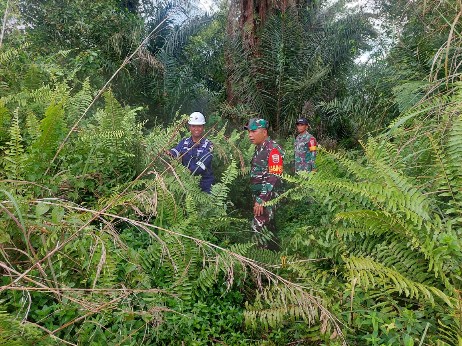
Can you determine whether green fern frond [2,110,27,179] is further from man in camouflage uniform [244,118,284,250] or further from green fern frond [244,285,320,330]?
man in camouflage uniform [244,118,284,250]

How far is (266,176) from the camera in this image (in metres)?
4.41

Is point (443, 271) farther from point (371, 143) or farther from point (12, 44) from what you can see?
point (12, 44)

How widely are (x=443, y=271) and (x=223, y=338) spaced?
4.45 ft

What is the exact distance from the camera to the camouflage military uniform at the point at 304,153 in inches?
233

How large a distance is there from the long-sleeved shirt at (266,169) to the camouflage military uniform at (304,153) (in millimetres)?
1373

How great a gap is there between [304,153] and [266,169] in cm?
173

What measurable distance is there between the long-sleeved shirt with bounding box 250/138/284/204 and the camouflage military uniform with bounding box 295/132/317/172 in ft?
4.51

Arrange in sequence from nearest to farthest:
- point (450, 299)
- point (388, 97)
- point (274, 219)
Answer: point (450, 299) < point (274, 219) < point (388, 97)

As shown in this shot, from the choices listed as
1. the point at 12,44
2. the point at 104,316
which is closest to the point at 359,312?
the point at 104,316

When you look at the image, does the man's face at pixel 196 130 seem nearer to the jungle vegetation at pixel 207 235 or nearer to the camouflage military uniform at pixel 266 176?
the jungle vegetation at pixel 207 235

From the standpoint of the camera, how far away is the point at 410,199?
245 cm

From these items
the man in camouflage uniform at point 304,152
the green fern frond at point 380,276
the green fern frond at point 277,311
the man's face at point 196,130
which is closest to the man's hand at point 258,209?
the man's face at point 196,130

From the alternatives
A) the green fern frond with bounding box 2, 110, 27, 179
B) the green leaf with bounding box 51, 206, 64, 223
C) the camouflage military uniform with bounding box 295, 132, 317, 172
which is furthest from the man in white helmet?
the green leaf with bounding box 51, 206, 64, 223

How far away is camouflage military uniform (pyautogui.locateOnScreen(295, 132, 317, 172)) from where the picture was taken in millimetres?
5906
